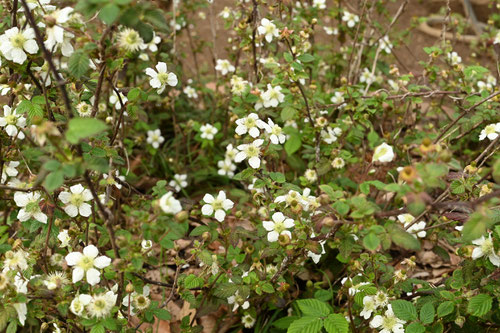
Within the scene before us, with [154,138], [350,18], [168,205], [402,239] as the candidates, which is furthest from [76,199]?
[350,18]

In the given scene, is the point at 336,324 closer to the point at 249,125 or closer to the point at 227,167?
the point at 249,125

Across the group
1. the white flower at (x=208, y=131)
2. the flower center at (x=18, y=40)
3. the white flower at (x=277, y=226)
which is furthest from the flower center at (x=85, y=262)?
the white flower at (x=208, y=131)

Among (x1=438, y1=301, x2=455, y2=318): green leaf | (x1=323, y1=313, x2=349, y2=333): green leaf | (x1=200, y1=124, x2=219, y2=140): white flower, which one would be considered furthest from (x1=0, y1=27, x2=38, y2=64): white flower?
(x1=438, y1=301, x2=455, y2=318): green leaf

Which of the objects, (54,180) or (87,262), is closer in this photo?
(54,180)

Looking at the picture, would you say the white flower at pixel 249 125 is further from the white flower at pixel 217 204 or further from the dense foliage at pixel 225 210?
the white flower at pixel 217 204

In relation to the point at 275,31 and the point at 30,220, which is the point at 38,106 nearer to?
the point at 30,220

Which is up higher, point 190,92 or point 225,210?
point 225,210
